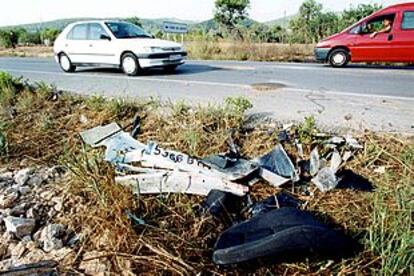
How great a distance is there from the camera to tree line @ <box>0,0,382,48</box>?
21016mm

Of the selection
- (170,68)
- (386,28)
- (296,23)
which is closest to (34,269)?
(170,68)

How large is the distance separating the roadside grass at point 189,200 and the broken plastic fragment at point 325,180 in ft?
0.21

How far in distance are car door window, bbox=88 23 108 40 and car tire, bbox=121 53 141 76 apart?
1083 mm

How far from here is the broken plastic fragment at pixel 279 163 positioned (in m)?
3.67

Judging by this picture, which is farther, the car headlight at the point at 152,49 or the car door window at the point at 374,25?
the car door window at the point at 374,25

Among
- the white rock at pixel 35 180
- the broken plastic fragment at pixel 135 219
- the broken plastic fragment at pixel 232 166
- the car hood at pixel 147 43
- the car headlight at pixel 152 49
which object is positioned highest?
the car hood at pixel 147 43

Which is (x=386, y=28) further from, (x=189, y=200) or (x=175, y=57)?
(x=189, y=200)

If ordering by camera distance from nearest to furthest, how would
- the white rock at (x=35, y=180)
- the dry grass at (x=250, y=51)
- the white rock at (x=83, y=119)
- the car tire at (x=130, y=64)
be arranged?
the white rock at (x=35, y=180)
the white rock at (x=83, y=119)
the car tire at (x=130, y=64)
the dry grass at (x=250, y=51)

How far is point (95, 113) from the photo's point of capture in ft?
18.5

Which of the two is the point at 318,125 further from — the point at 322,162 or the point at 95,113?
the point at 95,113

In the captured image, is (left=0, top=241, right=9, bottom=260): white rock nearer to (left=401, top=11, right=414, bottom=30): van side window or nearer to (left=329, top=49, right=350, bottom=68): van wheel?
(left=329, top=49, right=350, bottom=68): van wheel

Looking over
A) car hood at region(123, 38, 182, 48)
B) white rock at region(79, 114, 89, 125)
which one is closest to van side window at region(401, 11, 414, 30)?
car hood at region(123, 38, 182, 48)

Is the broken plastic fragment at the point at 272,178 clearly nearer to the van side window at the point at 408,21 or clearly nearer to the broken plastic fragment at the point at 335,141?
the broken plastic fragment at the point at 335,141

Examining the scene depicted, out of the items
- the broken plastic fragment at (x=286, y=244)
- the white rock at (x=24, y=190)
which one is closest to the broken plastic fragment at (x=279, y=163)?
the broken plastic fragment at (x=286, y=244)
